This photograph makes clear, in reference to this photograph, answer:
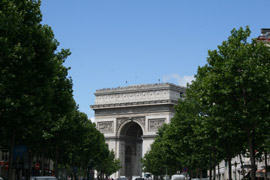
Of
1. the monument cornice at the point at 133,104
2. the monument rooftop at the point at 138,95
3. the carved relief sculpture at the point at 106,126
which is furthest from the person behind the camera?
the carved relief sculpture at the point at 106,126

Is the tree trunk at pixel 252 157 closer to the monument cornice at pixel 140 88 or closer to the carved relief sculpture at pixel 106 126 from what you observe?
the monument cornice at pixel 140 88

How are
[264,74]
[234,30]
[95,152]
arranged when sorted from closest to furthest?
[264,74] → [234,30] → [95,152]

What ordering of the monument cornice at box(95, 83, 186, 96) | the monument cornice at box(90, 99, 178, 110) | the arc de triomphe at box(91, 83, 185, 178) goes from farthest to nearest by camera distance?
the monument cornice at box(95, 83, 186, 96) < the arc de triomphe at box(91, 83, 185, 178) < the monument cornice at box(90, 99, 178, 110)

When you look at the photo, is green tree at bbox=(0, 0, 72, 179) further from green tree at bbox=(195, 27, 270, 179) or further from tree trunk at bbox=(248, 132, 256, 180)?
tree trunk at bbox=(248, 132, 256, 180)

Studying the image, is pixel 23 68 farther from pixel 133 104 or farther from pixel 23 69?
pixel 133 104

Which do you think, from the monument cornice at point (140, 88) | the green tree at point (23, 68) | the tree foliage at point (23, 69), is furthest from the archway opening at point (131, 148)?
the green tree at point (23, 68)

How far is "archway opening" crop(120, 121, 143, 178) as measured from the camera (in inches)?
5468

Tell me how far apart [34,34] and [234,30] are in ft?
64.7

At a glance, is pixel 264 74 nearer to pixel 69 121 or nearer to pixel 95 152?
pixel 69 121

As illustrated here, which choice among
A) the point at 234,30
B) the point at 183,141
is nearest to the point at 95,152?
the point at 183,141

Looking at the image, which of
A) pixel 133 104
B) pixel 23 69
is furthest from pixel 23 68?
pixel 133 104

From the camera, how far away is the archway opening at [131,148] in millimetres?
138875

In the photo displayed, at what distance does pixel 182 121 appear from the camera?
220ft

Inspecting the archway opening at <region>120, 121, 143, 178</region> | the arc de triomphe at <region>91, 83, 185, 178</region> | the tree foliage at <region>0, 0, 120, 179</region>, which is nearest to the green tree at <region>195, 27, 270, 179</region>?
the tree foliage at <region>0, 0, 120, 179</region>
